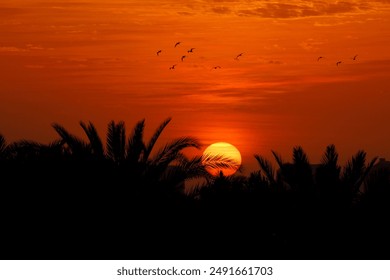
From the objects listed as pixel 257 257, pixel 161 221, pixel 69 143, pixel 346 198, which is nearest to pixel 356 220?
pixel 346 198

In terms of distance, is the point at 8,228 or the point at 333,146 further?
the point at 333,146

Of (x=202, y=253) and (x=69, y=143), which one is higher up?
(x=69, y=143)

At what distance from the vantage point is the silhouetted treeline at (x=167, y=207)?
2328cm

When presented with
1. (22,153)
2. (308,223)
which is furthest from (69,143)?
(308,223)

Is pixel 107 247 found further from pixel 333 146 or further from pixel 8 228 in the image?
pixel 333 146

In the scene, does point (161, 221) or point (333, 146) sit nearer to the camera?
point (161, 221)

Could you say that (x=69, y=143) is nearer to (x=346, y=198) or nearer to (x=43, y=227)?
(x=43, y=227)

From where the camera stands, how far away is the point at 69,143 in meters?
23.7

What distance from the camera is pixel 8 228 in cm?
2331

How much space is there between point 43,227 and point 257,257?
4.90 metres

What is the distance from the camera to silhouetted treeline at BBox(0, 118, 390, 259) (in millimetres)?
23281

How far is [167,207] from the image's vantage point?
23500mm

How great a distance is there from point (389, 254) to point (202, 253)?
420 cm

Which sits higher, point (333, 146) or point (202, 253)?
point (333, 146)
